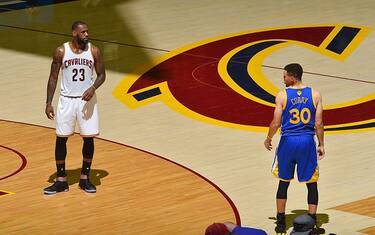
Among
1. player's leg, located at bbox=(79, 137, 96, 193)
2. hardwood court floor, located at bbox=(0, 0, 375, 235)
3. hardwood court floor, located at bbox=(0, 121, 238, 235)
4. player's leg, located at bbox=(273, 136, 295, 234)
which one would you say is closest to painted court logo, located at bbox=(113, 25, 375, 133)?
hardwood court floor, located at bbox=(0, 0, 375, 235)

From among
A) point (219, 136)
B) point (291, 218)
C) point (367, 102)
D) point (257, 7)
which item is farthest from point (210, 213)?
point (257, 7)

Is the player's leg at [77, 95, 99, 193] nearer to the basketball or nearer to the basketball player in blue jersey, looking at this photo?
the basketball player in blue jersey

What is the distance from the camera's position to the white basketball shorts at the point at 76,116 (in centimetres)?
1577

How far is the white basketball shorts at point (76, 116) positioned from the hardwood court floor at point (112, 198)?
867mm

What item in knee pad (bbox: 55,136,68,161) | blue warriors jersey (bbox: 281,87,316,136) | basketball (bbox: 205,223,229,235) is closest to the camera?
basketball (bbox: 205,223,229,235)

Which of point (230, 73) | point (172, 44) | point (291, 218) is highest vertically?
point (172, 44)

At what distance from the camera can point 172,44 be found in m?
24.8

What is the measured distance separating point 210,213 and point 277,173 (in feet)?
4.24

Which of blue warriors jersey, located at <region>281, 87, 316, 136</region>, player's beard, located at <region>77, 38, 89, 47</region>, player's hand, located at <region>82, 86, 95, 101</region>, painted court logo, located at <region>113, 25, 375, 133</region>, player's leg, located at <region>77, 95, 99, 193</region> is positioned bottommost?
blue warriors jersey, located at <region>281, 87, 316, 136</region>

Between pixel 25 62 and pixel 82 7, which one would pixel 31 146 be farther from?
pixel 82 7

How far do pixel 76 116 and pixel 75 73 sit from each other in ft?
1.85

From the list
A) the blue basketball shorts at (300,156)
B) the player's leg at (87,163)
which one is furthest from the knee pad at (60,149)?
the blue basketball shorts at (300,156)

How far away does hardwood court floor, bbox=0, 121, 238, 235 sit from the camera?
1474 centimetres

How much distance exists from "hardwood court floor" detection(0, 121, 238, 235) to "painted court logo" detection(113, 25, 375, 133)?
8.63 feet
